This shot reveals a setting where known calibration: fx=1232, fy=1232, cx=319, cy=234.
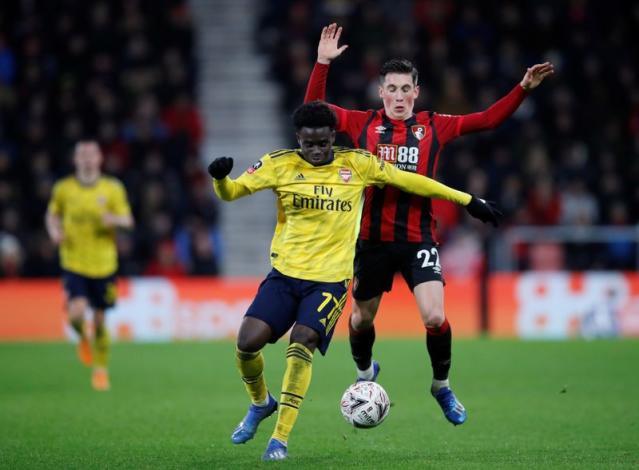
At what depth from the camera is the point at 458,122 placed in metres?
9.12

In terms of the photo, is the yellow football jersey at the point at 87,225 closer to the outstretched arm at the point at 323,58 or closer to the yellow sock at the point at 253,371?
the outstretched arm at the point at 323,58

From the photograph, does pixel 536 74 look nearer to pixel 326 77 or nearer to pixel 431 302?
pixel 326 77

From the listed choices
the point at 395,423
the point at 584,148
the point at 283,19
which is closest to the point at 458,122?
the point at 395,423

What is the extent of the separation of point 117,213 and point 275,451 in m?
6.14

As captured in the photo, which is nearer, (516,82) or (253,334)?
(253,334)

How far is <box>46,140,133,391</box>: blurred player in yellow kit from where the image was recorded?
1305cm

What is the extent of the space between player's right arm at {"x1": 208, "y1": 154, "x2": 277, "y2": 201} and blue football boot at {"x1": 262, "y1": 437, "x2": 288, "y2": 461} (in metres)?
1.56

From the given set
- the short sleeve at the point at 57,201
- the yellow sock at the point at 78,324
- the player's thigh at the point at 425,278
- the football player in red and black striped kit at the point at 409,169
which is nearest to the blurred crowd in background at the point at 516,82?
the yellow sock at the point at 78,324

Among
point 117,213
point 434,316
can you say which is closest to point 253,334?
point 434,316

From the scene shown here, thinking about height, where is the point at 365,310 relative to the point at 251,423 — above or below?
above

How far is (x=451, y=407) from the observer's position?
891cm

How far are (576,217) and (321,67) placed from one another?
10.9 metres

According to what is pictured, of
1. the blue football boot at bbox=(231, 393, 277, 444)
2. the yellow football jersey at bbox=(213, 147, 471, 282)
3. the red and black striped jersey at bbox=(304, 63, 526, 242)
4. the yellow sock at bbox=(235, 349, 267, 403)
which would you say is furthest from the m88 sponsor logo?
the blue football boot at bbox=(231, 393, 277, 444)

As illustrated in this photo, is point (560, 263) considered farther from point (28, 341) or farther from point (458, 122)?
point (458, 122)
